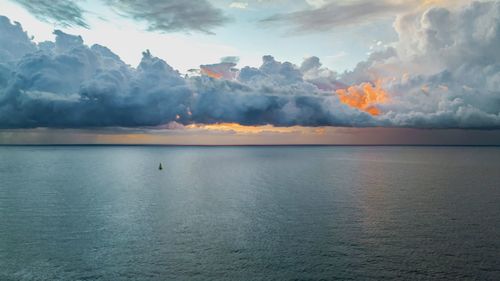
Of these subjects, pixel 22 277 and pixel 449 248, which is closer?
pixel 22 277

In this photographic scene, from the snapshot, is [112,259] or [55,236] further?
[55,236]

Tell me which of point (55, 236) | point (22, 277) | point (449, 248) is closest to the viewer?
point (22, 277)

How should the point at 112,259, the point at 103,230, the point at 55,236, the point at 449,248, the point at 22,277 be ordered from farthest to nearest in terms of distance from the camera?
the point at 103,230, the point at 55,236, the point at 449,248, the point at 112,259, the point at 22,277

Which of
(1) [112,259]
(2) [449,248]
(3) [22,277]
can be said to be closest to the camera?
(3) [22,277]

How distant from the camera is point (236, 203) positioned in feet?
226

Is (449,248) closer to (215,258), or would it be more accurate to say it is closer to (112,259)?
(215,258)

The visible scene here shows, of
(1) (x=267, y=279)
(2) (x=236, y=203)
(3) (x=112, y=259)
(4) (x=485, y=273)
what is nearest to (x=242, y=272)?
(1) (x=267, y=279)

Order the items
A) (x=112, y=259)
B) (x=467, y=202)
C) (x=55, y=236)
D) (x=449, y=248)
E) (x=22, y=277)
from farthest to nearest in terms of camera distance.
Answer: (x=467, y=202), (x=55, y=236), (x=449, y=248), (x=112, y=259), (x=22, y=277)

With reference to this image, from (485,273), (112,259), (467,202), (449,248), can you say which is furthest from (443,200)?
(112,259)

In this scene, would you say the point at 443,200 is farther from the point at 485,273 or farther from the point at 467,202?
the point at 485,273

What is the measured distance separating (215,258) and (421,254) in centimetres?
2355

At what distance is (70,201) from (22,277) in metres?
41.0

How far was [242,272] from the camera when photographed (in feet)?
107

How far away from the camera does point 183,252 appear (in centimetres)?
3794
